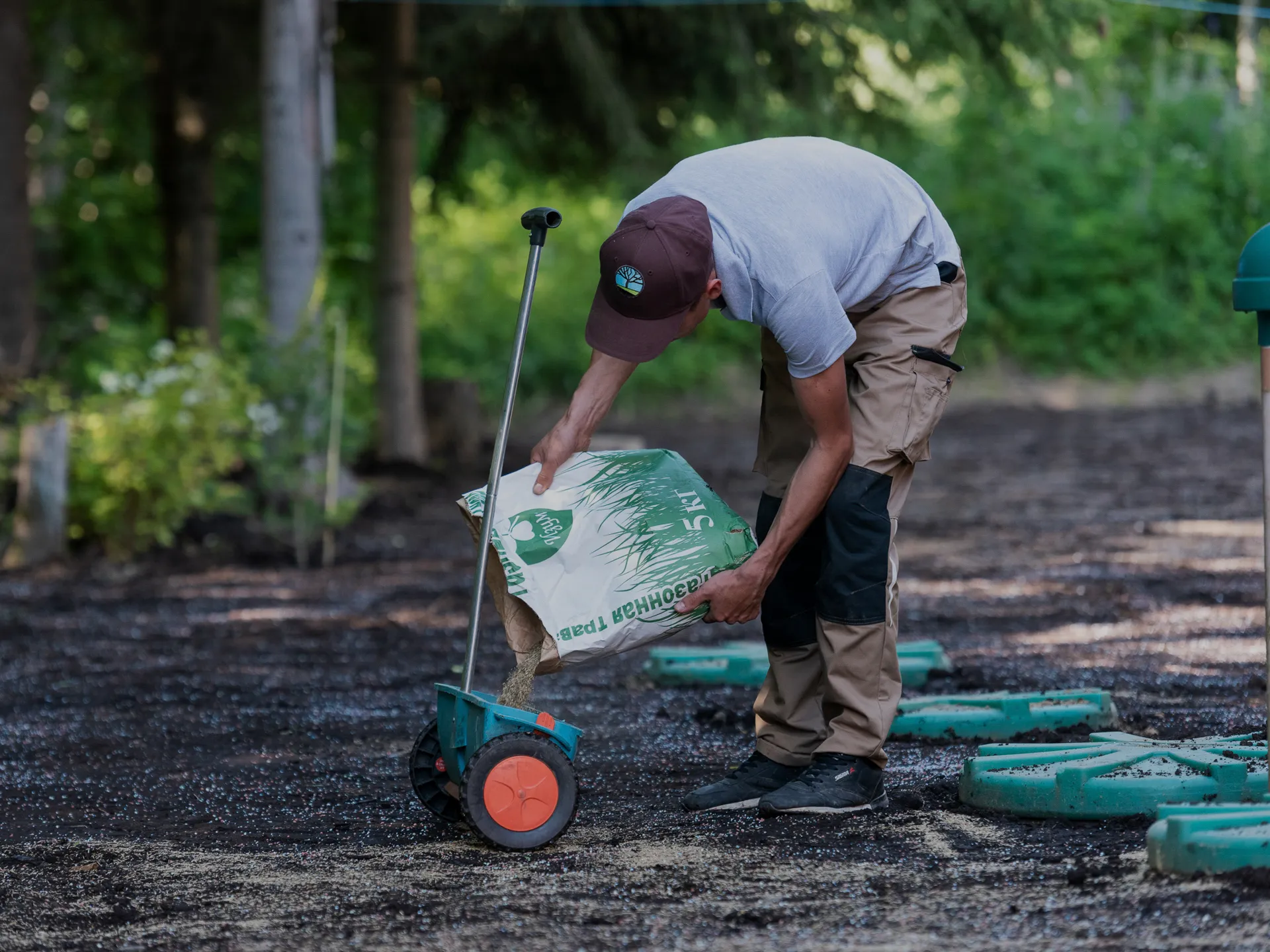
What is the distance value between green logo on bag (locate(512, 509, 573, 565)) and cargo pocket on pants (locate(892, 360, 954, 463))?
0.76 m

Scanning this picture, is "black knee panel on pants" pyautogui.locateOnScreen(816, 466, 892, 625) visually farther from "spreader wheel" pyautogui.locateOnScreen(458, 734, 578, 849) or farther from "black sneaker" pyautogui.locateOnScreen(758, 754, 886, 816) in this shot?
"spreader wheel" pyautogui.locateOnScreen(458, 734, 578, 849)

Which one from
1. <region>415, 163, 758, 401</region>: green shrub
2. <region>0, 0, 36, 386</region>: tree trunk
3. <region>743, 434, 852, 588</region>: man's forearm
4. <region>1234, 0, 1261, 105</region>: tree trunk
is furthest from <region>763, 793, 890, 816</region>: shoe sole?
<region>1234, 0, 1261, 105</region>: tree trunk

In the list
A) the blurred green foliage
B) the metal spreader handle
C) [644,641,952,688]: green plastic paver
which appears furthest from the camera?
the blurred green foliage

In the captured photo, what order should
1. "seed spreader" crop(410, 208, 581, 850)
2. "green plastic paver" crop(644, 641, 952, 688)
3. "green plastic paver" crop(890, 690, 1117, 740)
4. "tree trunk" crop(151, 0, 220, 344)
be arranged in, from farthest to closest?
"tree trunk" crop(151, 0, 220, 344), "green plastic paver" crop(644, 641, 952, 688), "green plastic paver" crop(890, 690, 1117, 740), "seed spreader" crop(410, 208, 581, 850)

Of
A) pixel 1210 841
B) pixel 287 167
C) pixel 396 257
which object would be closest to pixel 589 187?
pixel 396 257

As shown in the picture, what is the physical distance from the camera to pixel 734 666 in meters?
5.24

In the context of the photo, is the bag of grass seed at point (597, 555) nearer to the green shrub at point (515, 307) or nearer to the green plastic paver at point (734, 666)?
the green plastic paver at point (734, 666)

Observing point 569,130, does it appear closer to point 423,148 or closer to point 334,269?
point 334,269

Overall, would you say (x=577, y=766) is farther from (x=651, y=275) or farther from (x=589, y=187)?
(x=589, y=187)

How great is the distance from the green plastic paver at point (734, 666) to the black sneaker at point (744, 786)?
131 cm

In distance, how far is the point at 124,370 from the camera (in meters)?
9.23

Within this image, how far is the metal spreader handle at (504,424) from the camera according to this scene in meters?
Result: 3.33

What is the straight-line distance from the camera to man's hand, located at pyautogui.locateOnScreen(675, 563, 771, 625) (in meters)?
3.37

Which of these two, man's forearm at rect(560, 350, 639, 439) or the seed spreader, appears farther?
man's forearm at rect(560, 350, 639, 439)
